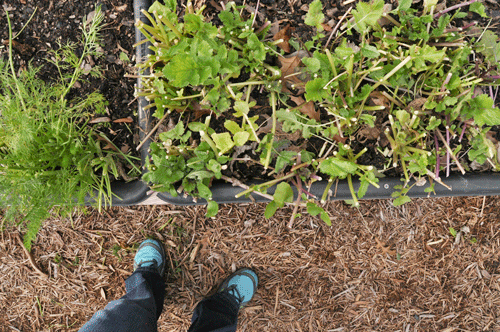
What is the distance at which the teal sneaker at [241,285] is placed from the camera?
53.4 inches

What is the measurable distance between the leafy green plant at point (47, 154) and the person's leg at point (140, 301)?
369mm

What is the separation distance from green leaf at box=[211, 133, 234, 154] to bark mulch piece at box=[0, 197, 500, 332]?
51 cm

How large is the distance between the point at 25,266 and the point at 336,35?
1.59 m

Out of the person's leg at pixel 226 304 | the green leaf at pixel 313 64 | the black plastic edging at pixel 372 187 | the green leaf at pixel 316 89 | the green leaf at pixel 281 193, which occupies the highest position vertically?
the green leaf at pixel 313 64

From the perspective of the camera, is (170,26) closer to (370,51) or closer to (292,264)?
(370,51)

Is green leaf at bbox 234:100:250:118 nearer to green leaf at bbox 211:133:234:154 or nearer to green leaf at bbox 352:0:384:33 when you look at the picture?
green leaf at bbox 211:133:234:154

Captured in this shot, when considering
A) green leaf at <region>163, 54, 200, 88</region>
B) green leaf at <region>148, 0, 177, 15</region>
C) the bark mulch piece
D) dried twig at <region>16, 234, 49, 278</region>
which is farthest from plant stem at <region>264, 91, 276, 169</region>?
dried twig at <region>16, 234, 49, 278</region>

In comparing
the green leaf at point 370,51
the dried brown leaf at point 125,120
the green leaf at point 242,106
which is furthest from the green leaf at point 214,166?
the green leaf at point 370,51

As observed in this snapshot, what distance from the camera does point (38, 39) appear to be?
1140 mm

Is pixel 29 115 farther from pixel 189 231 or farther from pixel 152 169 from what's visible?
pixel 189 231

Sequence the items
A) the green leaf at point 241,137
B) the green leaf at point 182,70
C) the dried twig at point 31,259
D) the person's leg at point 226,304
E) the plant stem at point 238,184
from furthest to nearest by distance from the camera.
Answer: the dried twig at point 31,259 → the person's leg at point 226,304 → the plant stem at point 238,184 → the green leaf at point 241,137 → the green leaf at point 182,70

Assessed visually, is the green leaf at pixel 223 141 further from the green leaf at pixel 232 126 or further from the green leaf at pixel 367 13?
the green leaf at pixel 367 13

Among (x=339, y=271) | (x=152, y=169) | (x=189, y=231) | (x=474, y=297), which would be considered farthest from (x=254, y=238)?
(x=474, y=297)

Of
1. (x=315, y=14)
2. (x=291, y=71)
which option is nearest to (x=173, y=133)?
(x=291, y=71)
